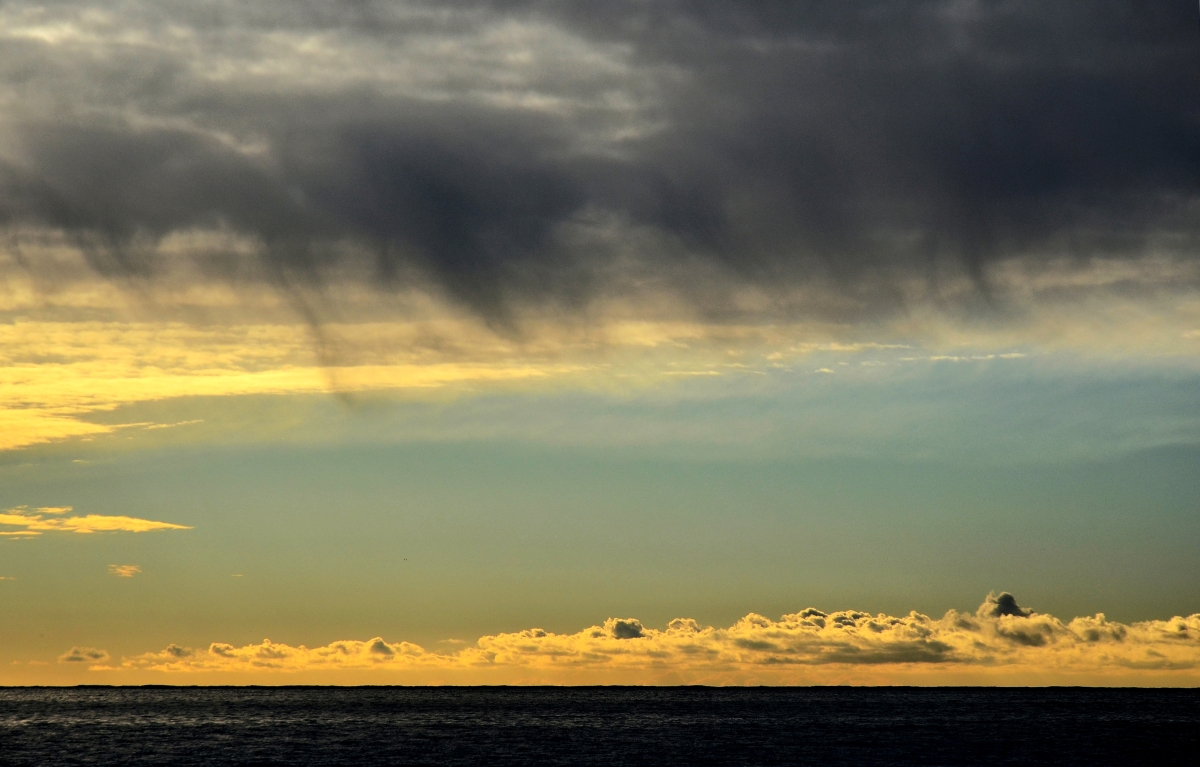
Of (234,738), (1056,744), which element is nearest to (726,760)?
(1056,744)

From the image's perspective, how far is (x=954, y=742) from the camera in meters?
185

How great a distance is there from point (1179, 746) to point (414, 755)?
5049 inches

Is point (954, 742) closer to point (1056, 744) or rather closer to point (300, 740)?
point (1056, 744)

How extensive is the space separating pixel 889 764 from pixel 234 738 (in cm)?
11549

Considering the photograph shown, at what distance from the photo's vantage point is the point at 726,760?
15175 centimetres

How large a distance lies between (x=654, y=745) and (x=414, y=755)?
4097 cm

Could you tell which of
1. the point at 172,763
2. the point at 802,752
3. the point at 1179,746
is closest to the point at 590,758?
the point at 802,752

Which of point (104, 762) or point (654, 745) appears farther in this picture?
point (654, 745)

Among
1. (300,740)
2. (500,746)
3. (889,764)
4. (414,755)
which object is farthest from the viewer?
(300,740)

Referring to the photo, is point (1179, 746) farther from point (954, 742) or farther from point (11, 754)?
point (11, 754)

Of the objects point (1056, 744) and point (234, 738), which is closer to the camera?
point (1056, 744)

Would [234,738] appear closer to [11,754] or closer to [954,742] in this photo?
[11,754]

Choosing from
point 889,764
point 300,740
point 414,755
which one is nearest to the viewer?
point 889,764

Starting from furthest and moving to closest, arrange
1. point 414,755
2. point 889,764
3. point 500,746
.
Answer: point 500,746 → point 414,755 → point 889,764
